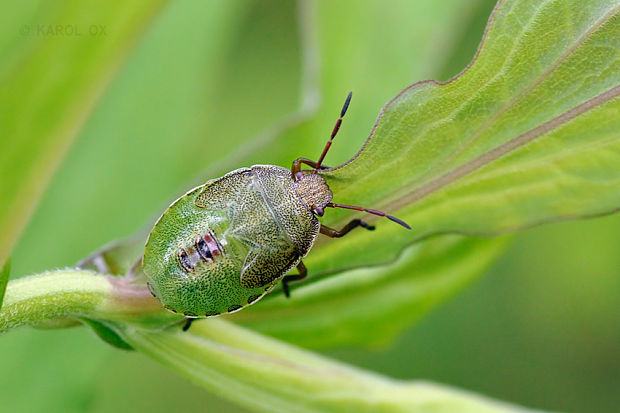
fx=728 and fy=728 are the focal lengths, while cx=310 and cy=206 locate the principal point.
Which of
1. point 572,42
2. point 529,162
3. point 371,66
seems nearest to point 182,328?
point 529,162

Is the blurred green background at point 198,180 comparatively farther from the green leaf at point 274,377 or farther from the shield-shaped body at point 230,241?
the green leaf at point 274,377

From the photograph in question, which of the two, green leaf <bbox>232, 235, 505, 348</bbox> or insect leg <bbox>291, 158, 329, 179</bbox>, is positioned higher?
insect leg <bbox>291, 158, 329, 179</bbox>

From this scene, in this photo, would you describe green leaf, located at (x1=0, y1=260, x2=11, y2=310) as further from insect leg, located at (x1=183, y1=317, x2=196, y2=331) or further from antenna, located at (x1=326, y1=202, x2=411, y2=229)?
antenna, located at (x1=326, y1=202, x2=411, y2=229)

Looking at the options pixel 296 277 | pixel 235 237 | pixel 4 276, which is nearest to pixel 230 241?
pixel 235 237

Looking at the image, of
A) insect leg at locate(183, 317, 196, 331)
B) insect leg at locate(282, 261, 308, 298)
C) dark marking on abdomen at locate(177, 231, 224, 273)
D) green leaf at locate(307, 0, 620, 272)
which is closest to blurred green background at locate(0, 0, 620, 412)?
dark marking on abdomen at locate(177, 231, 224, 273)

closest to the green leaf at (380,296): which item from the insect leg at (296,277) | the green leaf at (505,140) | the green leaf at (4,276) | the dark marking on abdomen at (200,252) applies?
the insect leg at (296,277)

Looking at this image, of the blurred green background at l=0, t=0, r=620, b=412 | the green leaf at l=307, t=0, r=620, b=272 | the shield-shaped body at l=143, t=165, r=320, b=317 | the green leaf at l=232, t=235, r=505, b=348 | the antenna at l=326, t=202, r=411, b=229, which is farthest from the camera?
the blurred green background at l=0, t=0, r=620, b=412

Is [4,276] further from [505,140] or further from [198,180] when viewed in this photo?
[505,140]
